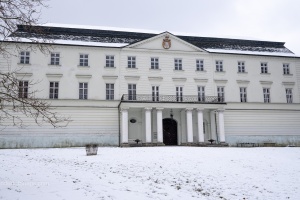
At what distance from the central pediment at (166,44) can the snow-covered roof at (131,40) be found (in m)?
1.00

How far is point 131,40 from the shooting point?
3312 centimetres

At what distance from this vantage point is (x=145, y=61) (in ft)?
103

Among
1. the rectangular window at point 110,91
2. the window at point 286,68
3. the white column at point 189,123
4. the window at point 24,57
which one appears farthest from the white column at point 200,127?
the window at point 24,57

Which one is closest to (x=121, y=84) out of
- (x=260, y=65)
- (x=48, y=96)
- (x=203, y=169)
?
(x=48, y=96)

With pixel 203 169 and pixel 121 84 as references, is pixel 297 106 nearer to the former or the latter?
pixel 121 84

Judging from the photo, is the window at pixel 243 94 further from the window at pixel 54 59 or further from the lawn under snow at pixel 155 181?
the window at pixel 54 59

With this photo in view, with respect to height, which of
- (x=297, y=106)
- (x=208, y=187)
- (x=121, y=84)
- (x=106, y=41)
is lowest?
(x=208, y=187)

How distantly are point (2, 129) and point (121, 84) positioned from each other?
11843mm

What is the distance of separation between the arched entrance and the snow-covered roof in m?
9.22

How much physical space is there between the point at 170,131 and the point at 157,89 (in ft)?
15.4

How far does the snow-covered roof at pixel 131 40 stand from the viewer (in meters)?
31.0

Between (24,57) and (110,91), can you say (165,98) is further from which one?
(24,57)

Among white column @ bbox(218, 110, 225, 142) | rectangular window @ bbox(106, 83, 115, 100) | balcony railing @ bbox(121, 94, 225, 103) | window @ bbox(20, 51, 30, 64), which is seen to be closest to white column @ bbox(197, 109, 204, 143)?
balcony railing @ bbox(121, 94, 225, 103)

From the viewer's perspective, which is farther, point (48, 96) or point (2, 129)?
point (48, 96)
